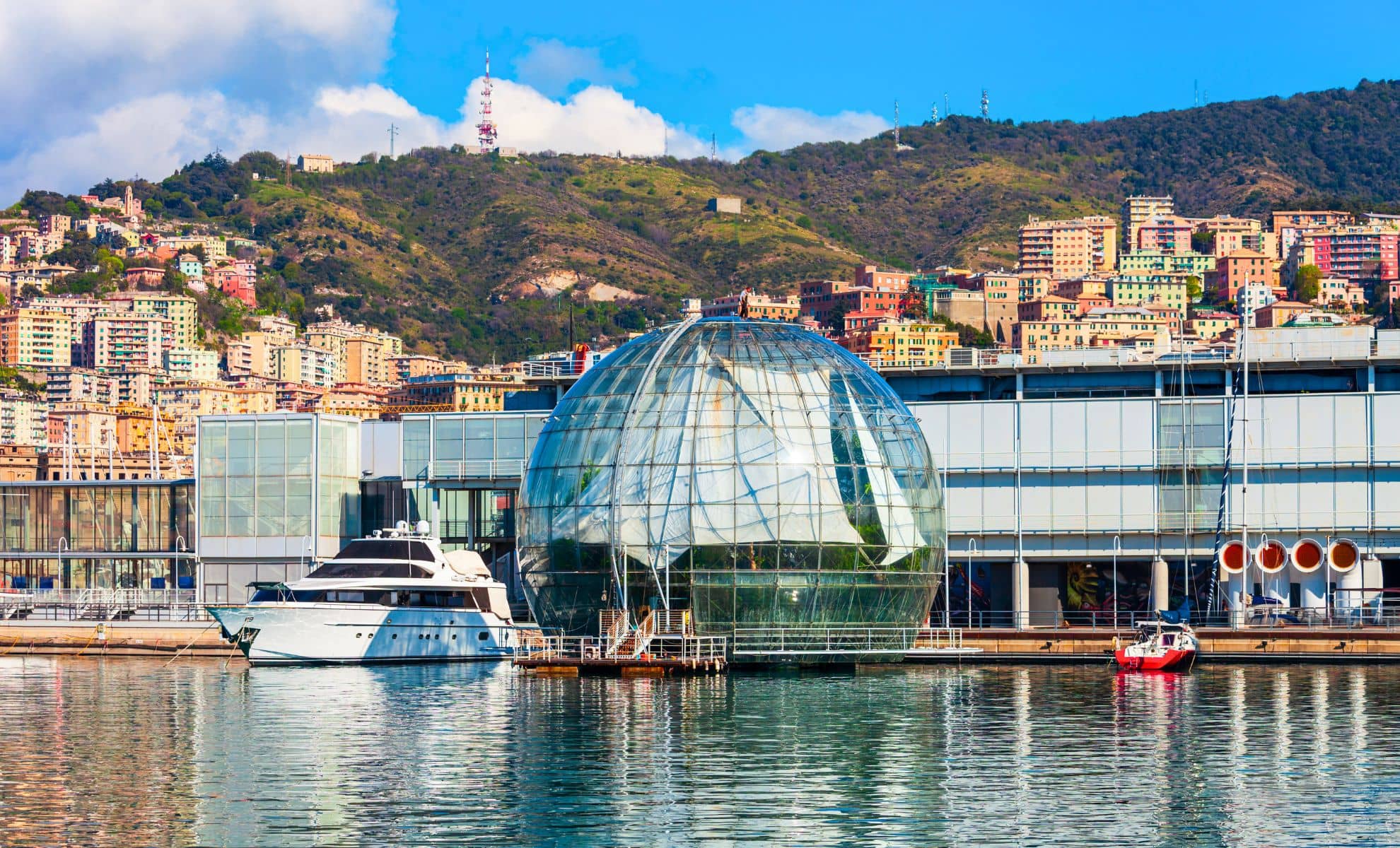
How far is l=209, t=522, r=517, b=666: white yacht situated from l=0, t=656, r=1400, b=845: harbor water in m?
8.88

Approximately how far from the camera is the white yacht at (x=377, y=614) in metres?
68.6

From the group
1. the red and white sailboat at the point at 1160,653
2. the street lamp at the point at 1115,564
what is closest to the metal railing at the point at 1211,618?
the street lamp at the point at 1115,564

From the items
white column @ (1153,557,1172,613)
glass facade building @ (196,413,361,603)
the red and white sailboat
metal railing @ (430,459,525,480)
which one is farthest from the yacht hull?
white column @ (1153,557,1172,613)

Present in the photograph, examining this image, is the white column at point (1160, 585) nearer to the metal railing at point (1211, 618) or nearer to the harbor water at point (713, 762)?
the metal railing at point (1211, 618)

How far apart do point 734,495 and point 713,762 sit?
838 inches

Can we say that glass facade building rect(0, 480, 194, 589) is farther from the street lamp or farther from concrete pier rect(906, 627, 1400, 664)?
the street lamp

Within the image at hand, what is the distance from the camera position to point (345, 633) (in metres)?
68.8

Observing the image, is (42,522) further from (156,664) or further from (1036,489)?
(1036,489)

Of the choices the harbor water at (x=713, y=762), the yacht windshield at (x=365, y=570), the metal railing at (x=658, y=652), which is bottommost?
the harbor water at (x=713, y=762)

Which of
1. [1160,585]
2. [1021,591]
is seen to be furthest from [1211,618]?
[1021,591]

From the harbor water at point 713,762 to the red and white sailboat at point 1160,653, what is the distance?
11.9 feet

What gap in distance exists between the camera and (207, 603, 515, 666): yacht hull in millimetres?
68500

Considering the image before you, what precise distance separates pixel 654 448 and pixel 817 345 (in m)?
6.83

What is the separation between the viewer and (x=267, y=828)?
3052 cm
